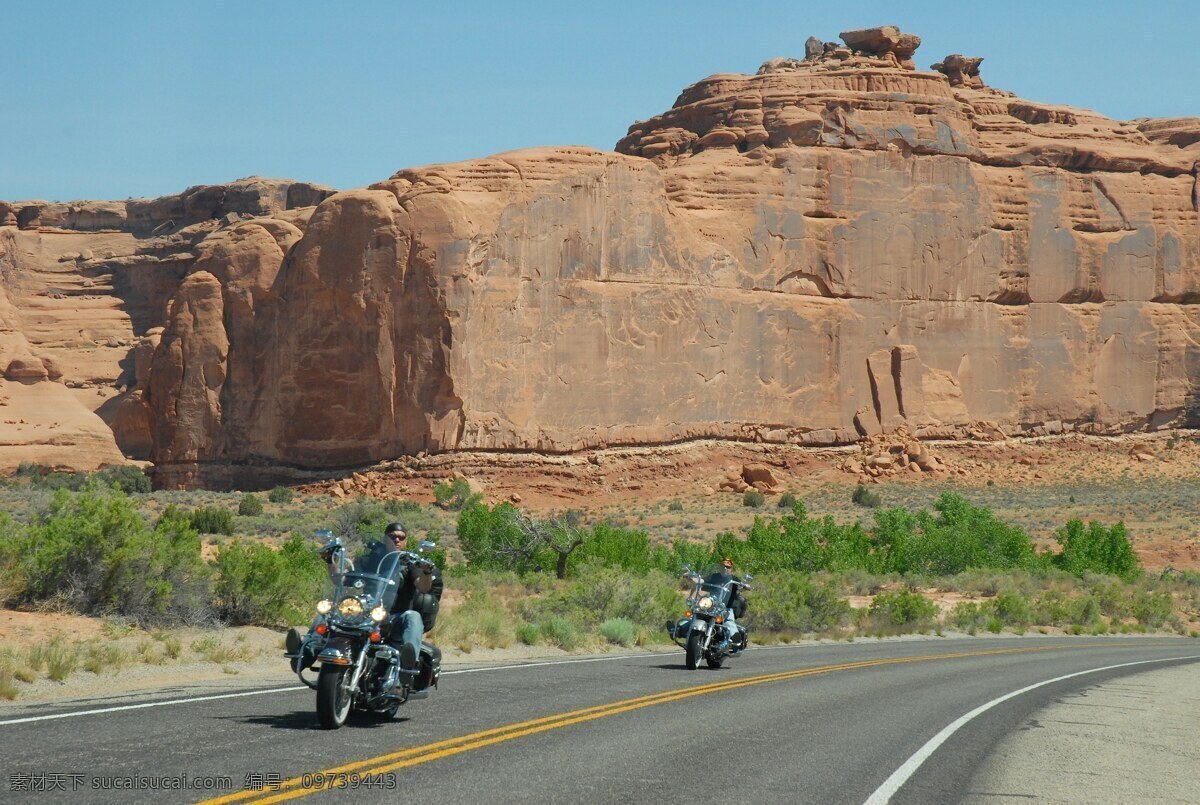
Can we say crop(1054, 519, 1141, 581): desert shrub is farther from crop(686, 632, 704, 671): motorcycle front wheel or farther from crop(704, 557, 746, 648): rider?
crop(686, 632, 704, 671): motorcycle front wheel

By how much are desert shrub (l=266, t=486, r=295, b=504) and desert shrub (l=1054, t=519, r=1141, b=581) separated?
29.2 metres

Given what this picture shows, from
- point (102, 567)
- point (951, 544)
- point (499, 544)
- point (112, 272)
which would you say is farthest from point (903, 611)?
point (112, 272)

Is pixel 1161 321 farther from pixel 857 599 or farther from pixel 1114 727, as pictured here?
pixel 1114 727

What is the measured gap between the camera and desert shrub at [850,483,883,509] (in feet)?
181

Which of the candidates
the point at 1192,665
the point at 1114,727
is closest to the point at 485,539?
the point at 1192,665

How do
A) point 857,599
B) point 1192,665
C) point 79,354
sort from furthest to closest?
point 79,354 → point 857,599 → point 1192,665

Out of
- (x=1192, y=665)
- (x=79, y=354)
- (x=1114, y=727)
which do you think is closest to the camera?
(x=1114, y=727)

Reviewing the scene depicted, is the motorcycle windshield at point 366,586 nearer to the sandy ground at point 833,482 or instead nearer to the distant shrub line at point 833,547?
the distant shrub line at point 833,547

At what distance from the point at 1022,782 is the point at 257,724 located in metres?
5.49

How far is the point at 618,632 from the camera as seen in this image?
20.3m

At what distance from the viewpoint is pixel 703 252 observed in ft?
197

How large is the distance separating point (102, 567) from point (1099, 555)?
113ft

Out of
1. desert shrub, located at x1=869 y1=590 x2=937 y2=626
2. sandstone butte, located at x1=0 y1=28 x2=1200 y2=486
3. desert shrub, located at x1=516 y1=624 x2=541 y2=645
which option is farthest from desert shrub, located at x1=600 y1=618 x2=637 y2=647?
sandstone butte, located at x1=0 y1=28 x2=1200 y2=486

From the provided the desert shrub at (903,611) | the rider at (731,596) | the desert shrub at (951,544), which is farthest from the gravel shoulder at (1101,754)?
the desert shrub at (951,544)
